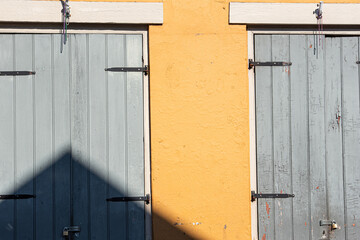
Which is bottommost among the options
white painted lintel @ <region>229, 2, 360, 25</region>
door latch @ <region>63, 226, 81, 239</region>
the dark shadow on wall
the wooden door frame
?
door latch @ <region>63, 226, 81, 239</region>

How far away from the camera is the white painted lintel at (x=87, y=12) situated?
10.4 feet

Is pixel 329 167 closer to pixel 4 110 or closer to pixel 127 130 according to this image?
pixel 127 130

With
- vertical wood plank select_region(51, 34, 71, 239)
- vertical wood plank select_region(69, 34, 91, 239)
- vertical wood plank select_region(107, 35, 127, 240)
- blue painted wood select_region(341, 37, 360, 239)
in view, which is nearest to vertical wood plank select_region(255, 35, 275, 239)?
blue painted wood select_region(341, 37, 360, 239)

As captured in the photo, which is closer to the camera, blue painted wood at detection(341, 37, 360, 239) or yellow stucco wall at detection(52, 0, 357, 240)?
yellow stucco wall at detection(52, 0, 357, 240)

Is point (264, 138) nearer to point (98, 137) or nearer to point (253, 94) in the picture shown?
point (253, 94)

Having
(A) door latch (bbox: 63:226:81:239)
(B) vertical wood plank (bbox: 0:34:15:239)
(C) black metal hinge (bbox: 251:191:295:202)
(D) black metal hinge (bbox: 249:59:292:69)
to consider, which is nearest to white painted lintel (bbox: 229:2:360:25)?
(D) black metal hinge (bbox: 249:59:292:69)

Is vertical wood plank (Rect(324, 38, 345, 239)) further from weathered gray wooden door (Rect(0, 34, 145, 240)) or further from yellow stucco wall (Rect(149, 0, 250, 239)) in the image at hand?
weathered gray wooden door (Rect(0, 34, 145, 240))

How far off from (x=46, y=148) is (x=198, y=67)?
1.43 m

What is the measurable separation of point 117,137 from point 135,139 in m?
0.15

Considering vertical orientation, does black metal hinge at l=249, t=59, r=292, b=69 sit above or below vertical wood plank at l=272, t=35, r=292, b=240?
above

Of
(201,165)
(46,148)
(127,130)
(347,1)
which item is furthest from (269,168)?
(46,148)

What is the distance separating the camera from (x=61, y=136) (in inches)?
126

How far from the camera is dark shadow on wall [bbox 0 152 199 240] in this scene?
316cm

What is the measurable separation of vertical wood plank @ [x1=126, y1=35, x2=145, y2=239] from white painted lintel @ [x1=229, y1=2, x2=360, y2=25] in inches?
35.0
